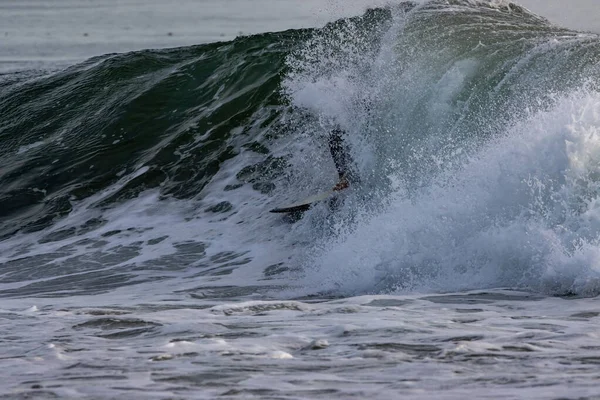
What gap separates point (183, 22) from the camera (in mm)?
24375

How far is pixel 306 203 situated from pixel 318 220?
11.6 inches

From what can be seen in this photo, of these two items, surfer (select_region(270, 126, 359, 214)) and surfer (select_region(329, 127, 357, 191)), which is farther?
surfer (select_region(329, 127, 357, 191))

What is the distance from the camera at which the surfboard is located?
10102 millimetres

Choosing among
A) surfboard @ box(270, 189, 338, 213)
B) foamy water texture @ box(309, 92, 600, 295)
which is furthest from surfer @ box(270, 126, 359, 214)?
foamy water texture @ box(309, 92, 600, 295)

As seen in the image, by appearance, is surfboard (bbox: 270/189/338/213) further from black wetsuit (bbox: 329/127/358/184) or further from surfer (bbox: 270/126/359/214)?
black wetsuit (bbox: 329/127/358/184)

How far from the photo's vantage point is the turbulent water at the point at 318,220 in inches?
200

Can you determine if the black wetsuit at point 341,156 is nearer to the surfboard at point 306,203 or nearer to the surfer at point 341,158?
the surfer at point 341,158

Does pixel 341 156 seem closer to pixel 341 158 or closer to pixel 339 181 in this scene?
pixel 341 158

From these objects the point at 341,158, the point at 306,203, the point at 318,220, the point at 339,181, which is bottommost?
the point at 318,220

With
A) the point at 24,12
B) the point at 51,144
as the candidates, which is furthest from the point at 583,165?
the point at 24,12

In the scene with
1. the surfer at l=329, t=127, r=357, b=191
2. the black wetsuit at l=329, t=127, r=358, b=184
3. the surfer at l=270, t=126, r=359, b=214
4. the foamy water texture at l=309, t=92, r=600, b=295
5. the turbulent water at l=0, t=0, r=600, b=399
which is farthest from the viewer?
the black wetsuit at l=329, t=127, r=358, b=184

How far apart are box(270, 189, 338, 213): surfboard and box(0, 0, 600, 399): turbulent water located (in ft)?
0.35

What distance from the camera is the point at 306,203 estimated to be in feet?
33.4

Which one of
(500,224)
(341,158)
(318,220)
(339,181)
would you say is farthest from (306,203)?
(500,224)
